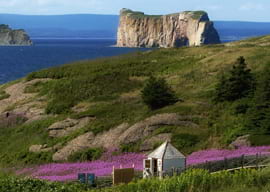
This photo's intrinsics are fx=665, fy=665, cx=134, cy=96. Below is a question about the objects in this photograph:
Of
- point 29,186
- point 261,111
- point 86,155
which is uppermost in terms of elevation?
point 29,186

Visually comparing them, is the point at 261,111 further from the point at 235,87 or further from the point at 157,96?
the point at 157,96

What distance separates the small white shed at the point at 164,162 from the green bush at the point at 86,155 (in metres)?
8.29

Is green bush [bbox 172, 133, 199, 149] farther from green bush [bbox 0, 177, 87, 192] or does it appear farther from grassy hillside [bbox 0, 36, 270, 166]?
green bush [bbox 0, 177, 87, 192]

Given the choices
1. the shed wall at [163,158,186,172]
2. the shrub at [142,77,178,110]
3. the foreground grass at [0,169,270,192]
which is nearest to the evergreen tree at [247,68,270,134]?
the shrub at [142,77,178,110]

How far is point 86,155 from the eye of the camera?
1464 inches

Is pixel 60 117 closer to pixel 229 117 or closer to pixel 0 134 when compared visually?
pixel 0 134

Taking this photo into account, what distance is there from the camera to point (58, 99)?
162 ft

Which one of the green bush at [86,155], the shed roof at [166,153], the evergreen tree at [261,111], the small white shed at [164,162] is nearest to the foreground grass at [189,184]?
the small white shed at [164,162]

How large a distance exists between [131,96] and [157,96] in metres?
5.33

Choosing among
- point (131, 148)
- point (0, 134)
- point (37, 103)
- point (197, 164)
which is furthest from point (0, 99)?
point (197, 164)

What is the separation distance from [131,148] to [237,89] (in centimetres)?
923

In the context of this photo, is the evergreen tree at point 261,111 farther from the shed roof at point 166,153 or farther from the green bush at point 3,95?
the green bush at point 3,95

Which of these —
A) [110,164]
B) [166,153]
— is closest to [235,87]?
[110,164]

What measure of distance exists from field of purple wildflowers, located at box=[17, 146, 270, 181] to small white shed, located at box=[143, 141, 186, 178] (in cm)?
210
